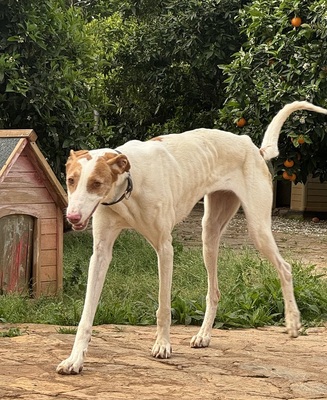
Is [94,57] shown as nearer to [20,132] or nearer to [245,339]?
[20,132]

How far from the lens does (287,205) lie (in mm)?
17281

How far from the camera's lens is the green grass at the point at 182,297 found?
6.44 metres

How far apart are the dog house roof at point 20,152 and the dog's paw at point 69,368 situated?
8.16ft

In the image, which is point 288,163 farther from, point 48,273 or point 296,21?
point 48,273

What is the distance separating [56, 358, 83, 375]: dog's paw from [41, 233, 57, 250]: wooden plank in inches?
105

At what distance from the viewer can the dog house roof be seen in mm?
6895

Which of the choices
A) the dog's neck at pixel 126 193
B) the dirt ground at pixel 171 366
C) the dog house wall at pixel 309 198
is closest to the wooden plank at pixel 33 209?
the dirt ground at pixel 171 366

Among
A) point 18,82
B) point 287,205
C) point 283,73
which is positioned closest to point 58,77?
point 18,82

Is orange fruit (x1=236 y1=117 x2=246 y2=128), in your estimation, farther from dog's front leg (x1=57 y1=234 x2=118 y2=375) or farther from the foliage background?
dog's front leg (x1=57 y1=234 x2=118 y2=375)

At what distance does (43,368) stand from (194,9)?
34.9 ft

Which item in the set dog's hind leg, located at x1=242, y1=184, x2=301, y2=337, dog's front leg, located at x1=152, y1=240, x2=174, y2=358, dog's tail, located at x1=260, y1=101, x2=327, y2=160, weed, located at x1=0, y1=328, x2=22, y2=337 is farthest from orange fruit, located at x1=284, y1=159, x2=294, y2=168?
dog's front leg, located at x1=152, y1=240, x2=174, y2=358

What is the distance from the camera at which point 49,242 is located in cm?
731

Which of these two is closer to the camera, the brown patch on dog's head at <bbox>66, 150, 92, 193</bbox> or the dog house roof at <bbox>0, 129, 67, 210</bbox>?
the brown patch on dog's head at <bbox>66, 150, 92, 193</bbox>

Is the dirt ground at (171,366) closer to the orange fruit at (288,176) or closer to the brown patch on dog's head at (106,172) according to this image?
the brown patch on dog's head at (106,172)
